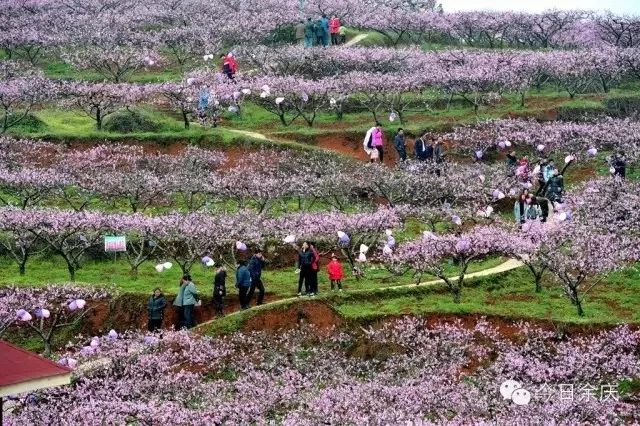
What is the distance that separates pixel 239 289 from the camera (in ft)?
118

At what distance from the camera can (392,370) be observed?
3062 centimetres

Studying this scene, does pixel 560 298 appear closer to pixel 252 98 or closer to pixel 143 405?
pixel 143 405

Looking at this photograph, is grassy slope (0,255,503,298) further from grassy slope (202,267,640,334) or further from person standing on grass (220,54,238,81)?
person standing on grass (220,54,238,81)

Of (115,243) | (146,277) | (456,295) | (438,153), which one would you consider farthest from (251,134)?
(456,295)

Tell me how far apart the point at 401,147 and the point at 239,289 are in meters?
17.3

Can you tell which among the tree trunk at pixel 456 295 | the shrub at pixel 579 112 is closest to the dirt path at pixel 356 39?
the shrub at pixel 579 112

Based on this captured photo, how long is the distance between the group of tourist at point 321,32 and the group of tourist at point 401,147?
20176 mm

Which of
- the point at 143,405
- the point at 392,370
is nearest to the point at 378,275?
the point at 392,370

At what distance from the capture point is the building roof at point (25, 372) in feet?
50.4

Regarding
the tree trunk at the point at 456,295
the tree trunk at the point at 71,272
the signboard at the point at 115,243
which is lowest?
the tree trunk at the point at 71,272

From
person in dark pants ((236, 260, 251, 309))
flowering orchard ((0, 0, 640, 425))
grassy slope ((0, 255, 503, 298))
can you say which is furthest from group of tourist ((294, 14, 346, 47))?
person in dark pants ((236, 260, 251, 309))

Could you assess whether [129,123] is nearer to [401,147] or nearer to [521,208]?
[401,147]

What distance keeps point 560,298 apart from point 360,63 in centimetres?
3306

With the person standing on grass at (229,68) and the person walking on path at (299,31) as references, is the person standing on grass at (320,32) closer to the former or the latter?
the person walking on path at (299,31)
